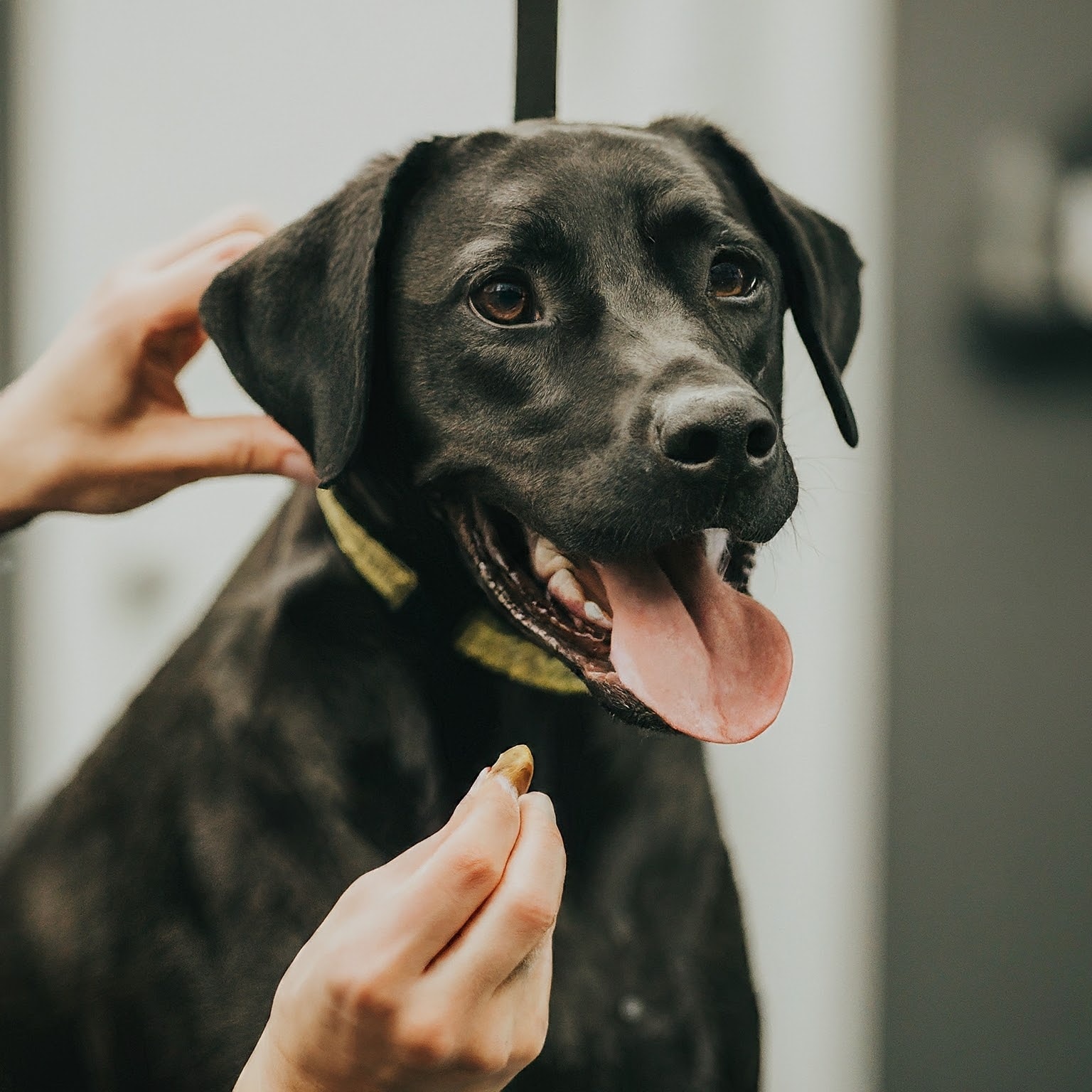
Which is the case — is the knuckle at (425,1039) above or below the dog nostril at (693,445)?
below

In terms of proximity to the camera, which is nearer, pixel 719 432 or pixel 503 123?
pixel 719 432

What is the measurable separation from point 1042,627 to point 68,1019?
122cm

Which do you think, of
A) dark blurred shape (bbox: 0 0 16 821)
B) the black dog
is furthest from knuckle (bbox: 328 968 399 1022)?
dark blurred shape (bbox: 0 0 16 821)

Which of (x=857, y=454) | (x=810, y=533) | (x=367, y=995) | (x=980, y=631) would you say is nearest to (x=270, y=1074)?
(x=367, y=995)

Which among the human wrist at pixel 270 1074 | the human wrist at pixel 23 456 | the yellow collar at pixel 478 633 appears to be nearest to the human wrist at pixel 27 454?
the human wrist at pixel 23 456

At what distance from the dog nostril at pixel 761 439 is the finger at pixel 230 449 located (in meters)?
0.36

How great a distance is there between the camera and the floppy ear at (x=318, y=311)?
2.37 feet

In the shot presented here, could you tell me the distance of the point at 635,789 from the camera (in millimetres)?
835

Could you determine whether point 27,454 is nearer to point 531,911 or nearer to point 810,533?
point 531,911

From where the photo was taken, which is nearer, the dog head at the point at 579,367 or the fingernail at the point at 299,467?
the dog head at the point at 579,367

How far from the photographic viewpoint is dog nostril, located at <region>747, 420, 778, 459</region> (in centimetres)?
60

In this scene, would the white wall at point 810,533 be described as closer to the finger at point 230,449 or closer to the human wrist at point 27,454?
the finger at point 230,449

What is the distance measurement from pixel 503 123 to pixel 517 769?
0.62 m

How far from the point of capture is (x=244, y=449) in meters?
0.84
